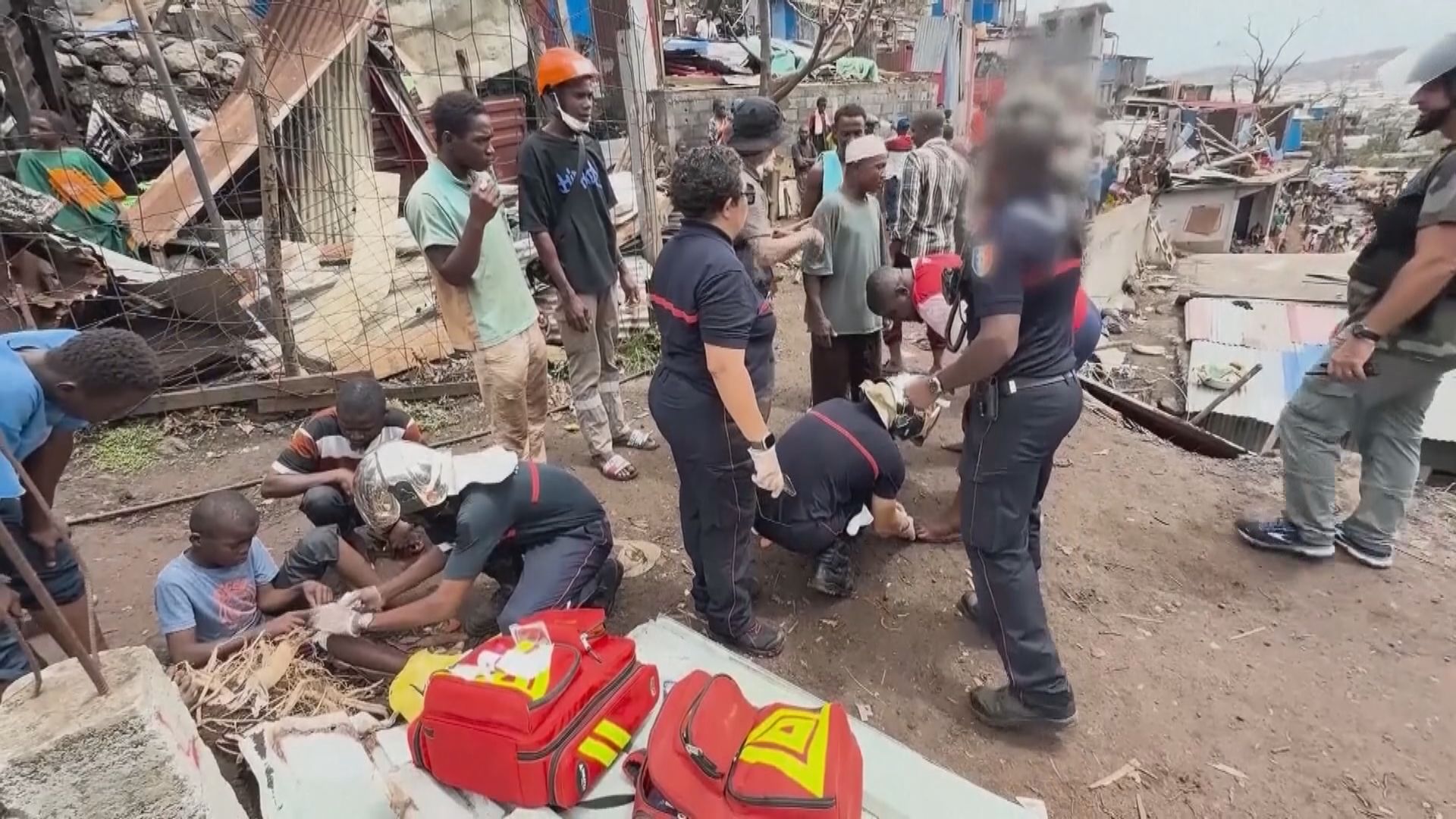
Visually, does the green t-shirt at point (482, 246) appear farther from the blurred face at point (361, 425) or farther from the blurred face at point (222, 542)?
the blurred face at point (222, 542)

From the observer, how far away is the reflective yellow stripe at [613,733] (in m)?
2.05

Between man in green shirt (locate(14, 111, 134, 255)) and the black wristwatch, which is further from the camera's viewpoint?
man in green shirt (locate(14, 111, 134, 255))

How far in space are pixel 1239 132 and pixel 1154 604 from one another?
81.2 feet

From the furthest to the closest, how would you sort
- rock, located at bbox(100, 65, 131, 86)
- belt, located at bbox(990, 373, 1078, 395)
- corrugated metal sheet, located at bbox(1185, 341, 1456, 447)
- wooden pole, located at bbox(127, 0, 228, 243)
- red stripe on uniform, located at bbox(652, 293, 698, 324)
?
rock, located at bbox(100, 65, 131, 86), corrugated metal sheet, located at bbox(1185, 341, 1456, 447), wooden pole, located at bbox(127, 0, 228, 243), red stripe on uniform, located at bbox(652, 293, 698, 324), belt, located at bbox(990, 373, 1078, 395)

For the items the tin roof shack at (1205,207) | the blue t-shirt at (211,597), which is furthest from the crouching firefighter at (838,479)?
the tin roof shack at (1205,207)

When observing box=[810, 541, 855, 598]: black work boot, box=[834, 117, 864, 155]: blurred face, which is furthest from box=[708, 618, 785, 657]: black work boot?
box=[834, 117, 864, 155]: blurred face

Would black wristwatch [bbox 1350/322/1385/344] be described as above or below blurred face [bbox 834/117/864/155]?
below

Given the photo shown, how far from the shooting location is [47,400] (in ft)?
6.91

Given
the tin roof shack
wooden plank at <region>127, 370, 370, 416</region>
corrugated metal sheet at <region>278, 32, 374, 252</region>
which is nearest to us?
wooden plank at <region>127, 370, 370, 416</region>

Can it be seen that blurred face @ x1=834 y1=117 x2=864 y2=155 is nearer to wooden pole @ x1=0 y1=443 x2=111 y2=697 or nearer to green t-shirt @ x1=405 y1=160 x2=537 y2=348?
green t-shirt @ x1=405 y1=160 x2=537 y2=348

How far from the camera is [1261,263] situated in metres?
9.71

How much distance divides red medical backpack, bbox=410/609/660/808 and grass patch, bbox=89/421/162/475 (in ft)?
11.3

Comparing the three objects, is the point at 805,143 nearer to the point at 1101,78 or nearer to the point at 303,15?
the point at 303,15

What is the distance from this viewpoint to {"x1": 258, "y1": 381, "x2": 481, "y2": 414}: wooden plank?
481 cm
